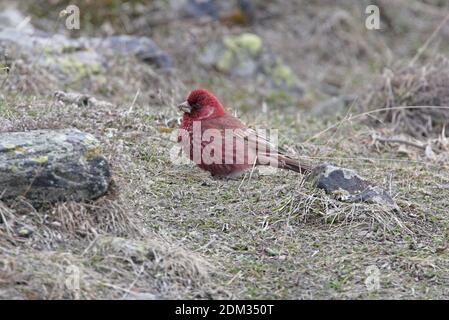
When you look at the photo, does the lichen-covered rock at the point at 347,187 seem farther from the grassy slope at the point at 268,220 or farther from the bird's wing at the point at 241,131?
the bird's wing at the point at 241,131

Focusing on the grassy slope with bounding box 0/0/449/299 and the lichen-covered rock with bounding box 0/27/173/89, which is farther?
the lichen-covered rock with bounding box 0/27/173/89

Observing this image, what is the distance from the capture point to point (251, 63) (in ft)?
32.9

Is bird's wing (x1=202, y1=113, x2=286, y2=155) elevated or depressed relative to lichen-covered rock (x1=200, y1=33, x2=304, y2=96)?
depressed

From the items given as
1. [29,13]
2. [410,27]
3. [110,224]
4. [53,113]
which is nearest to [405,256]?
[110,224]

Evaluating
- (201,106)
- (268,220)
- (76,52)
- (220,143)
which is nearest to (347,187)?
(268,220)

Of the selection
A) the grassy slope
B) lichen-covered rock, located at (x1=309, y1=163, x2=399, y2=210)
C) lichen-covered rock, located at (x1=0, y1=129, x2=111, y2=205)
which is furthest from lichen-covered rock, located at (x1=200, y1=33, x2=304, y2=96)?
lichen-covered rock, located at (x1=0, y1=129, x2=111, y2=205)

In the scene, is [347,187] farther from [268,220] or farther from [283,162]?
[283,162]

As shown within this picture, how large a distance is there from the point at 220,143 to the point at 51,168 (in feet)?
5.93

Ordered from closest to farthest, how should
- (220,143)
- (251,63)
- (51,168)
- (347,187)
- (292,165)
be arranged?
(51,168), (347,187), (292,165), (220,143), (251,63)

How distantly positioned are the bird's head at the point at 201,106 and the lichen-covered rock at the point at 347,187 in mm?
1168

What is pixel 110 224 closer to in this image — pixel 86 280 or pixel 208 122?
pixel 86 280

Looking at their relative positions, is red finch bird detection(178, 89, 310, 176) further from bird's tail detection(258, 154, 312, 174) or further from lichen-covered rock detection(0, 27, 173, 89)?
lichen-covered rock detection(0, 27, 173, 89)

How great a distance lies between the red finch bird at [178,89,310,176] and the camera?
18.3 ft

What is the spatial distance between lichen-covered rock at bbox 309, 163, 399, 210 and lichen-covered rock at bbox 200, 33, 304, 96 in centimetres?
491
